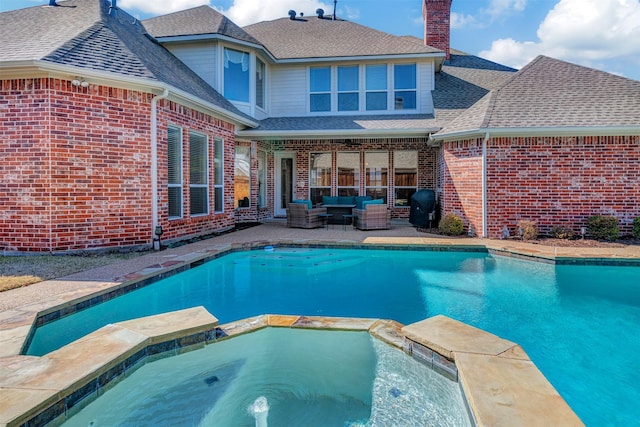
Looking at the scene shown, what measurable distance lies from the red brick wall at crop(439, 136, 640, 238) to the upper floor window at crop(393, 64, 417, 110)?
4.06 meters

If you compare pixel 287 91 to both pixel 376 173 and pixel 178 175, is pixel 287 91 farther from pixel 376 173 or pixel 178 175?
pixel 178 175

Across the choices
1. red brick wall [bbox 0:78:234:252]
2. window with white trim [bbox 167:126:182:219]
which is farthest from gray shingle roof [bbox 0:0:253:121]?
window with white trim [bbox 167:126:182:219]

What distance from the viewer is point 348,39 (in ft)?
45.1

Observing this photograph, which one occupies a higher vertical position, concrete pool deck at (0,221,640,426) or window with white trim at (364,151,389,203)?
window with white trim at (364,151,389,203)

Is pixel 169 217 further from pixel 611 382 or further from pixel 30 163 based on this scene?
pixel 611 382

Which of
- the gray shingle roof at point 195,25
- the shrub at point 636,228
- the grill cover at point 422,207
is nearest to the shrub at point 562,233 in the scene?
the shrub at point 636,228

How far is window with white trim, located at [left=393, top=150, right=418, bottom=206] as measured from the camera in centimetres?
1341

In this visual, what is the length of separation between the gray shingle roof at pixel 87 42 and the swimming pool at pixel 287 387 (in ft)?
18.9

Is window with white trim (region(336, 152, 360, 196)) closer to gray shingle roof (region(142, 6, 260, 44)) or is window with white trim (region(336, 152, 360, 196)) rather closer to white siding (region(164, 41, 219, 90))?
gray shingle roof (region(142, 6, 260, 44))

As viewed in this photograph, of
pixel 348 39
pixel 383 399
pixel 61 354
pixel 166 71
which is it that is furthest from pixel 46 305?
pixel 348 39

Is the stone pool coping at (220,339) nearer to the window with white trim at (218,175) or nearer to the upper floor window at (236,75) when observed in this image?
the window with white trim at (218,175)

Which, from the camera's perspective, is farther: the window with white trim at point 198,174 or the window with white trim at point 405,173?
the window with white trim at point 405,173

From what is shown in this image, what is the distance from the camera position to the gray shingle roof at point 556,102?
8773 millimetres

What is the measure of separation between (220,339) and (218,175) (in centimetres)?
721
